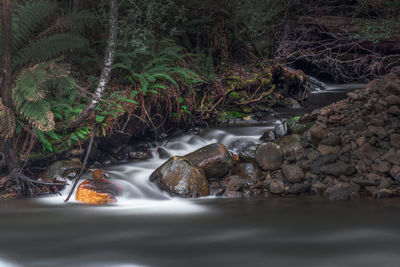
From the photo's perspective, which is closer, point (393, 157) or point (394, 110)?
point (393, 157)

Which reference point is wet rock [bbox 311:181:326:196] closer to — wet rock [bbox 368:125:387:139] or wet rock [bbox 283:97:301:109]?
wet rock [bbox 368:125:387:139]

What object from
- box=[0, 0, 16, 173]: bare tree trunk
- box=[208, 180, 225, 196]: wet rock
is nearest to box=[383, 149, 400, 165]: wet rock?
box=[208, 180, 225, 196]: wet rock

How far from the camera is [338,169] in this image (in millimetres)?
6117

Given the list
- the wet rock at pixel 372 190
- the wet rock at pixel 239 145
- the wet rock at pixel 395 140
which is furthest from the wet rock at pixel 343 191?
the wet rock at pixel 239 145

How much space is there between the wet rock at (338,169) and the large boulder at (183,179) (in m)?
1.73

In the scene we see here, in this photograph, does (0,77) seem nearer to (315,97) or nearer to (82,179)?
(82,179)

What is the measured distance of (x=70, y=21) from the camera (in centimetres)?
635

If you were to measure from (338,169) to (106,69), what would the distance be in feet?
11.8

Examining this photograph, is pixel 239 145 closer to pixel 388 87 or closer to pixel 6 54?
pixel 388 87

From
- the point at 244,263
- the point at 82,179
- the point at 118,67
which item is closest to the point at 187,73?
the point at 118,67

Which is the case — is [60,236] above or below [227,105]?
below

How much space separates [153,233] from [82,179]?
7.28 ft

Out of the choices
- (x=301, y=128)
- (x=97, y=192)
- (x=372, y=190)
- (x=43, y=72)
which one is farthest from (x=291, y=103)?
(x=43, y=72)

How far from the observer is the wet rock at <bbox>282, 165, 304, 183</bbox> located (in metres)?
6.12
